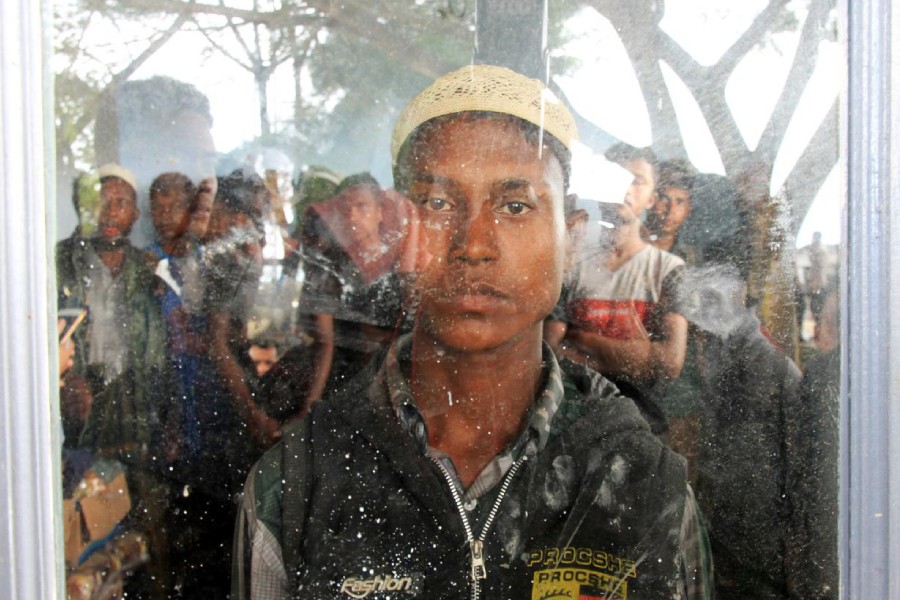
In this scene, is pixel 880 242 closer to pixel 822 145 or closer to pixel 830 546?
pixel 822 145

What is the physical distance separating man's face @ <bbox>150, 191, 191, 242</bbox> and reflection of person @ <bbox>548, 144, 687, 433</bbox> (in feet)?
1.97

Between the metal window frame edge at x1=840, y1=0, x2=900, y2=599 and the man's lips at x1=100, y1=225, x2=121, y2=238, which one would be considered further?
the man's lips at x1=100, y1=225, x2=121, y2=238

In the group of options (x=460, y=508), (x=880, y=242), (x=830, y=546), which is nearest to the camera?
(x=880, y=242)

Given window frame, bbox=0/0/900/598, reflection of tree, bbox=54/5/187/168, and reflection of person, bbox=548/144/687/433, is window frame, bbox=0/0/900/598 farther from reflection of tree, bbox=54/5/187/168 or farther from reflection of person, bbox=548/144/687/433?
reflection of person, bbox=548/144/687/433

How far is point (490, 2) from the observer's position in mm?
1121

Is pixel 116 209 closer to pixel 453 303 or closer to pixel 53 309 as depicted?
pixel 53 309

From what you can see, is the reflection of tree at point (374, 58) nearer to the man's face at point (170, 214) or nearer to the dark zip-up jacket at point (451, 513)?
the man's face at point (170, 214)

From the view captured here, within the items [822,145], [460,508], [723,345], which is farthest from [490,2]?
[460,508]

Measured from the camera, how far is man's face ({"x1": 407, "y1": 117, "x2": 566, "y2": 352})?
1106 mm

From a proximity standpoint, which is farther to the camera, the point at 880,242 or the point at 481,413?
the point at 481,413

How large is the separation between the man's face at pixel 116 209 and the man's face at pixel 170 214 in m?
0.03

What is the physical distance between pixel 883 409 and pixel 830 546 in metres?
0.24

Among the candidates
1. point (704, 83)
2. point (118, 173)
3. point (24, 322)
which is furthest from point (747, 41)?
point (24, 322)

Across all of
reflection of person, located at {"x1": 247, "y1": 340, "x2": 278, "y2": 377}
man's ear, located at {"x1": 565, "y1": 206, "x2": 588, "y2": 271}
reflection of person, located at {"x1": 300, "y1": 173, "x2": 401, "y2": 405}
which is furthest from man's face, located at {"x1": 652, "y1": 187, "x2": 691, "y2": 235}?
reflection of person, located at {"x1": 247, "y1": 340, "x2": 278, "y2": 377}
